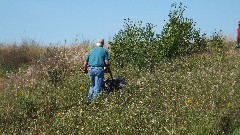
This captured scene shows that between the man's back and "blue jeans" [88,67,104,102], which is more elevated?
the man's back

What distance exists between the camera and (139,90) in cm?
1181

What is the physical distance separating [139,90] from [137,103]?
1.54 metres

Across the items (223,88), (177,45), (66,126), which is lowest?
(66,126)

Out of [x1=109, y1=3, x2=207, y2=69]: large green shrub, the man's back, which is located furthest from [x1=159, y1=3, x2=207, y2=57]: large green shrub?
the man's back

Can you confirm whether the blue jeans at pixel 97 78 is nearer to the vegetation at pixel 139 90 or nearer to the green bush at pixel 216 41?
the vegetation at pixel 139 90

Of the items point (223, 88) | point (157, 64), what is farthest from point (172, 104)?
point (157, 64)

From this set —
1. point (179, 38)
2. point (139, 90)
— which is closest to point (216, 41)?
point (179, 38)

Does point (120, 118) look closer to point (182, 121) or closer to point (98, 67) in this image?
point (182, 121)

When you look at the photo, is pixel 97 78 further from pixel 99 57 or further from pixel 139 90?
pixel 139 90

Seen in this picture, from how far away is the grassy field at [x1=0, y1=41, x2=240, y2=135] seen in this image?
8000 mm

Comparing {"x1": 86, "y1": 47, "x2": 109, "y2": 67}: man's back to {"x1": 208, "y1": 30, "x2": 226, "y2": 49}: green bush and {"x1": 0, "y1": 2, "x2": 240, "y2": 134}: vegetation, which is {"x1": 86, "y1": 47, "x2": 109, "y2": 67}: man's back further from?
{"x1": 208, "y1": 30, "x2": 226, "y2": 49}: green bush

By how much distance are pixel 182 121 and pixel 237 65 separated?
254 inches

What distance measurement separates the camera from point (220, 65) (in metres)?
14.4

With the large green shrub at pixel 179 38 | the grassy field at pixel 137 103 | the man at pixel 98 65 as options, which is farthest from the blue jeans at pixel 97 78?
the large green shrub at pixel 179 38
